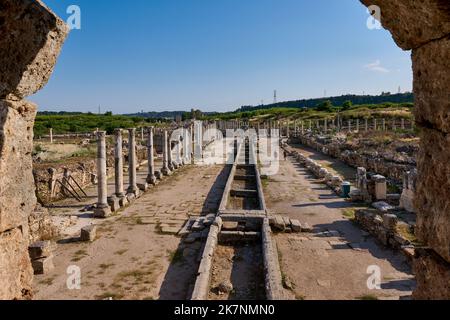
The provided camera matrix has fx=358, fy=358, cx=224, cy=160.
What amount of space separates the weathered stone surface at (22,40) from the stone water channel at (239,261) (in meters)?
5.00

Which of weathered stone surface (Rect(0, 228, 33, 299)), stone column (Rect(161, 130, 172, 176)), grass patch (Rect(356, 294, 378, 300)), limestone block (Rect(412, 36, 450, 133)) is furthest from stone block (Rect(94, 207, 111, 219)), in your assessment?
limestone block (Rect(412, 36, 450, 133))

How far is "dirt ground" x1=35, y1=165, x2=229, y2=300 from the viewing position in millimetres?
7727

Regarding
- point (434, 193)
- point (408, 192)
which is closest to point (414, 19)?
point (434, 193)

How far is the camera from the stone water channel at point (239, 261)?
7.60 meters

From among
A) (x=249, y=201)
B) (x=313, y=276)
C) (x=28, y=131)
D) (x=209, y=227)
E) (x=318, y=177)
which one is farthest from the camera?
(x=318, y=177)

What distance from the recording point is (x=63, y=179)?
17.3 meters

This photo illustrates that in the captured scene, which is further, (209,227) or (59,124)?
(59,124)

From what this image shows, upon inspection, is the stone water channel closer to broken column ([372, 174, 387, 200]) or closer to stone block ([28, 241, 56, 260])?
stone block ([28, 241, 56, 260])

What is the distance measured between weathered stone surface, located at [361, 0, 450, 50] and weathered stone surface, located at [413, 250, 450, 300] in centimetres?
179

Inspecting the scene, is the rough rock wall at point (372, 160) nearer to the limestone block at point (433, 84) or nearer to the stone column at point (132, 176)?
the stone column at point (132, 176)

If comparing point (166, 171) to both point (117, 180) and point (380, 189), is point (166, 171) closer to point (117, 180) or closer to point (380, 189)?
point (117, 180)
